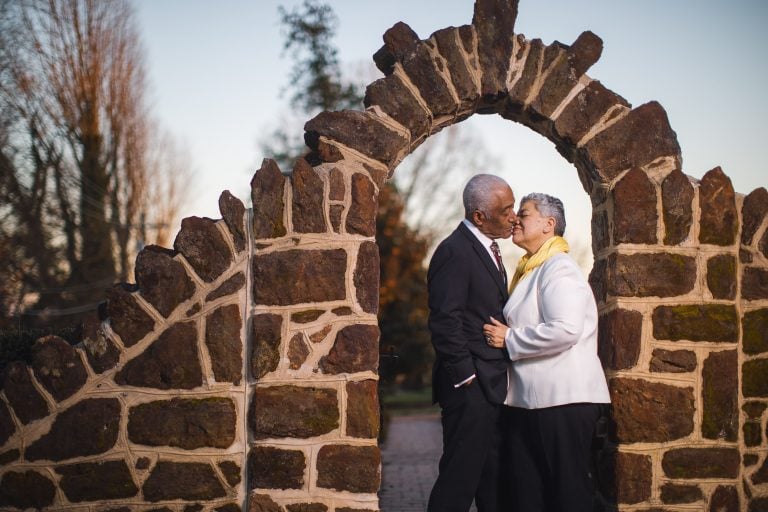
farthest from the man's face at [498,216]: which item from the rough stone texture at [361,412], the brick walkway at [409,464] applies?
the brick walkway at [409,464]

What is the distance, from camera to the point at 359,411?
4.68 m

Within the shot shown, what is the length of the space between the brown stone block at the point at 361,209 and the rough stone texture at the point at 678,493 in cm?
210

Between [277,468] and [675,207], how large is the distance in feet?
8.51

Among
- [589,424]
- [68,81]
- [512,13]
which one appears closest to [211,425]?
[589,424]

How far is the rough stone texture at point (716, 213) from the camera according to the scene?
16.2 ft

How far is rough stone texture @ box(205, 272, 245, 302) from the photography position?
190 inches

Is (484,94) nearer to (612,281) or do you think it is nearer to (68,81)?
(612,281)

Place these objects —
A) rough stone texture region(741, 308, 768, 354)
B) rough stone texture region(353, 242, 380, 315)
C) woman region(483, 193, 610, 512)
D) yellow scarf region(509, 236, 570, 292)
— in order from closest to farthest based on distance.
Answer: woman region(483, 193, 610, 512) < yellow scarf region(509, 236, 570, 292) < rough stone texture region(353, 242, 380, 315) < rough stone texture region(741, 308, 768, 354)

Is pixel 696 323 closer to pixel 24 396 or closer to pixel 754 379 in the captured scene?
pixel 754 379

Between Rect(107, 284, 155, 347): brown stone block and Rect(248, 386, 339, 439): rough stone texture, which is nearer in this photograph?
Rect(248, 386, 339, 439): rough stone texture

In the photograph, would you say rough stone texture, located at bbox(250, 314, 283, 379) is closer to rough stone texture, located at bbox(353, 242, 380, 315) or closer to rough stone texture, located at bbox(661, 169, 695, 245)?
rough stone texture, located at bbox(353, 242, 380, 315)

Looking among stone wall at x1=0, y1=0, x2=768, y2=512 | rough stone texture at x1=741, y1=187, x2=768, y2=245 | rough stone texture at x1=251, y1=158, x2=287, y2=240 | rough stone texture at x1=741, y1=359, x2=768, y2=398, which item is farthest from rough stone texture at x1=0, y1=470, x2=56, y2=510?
rough stone texture at x1=741, y1=187, x2=768, y2=245

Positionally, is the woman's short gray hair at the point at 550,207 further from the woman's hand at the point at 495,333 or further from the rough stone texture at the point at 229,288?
the rough stone texture at the point at 229,288

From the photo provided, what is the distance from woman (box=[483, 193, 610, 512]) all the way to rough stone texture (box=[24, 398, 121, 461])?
81.9 inches
